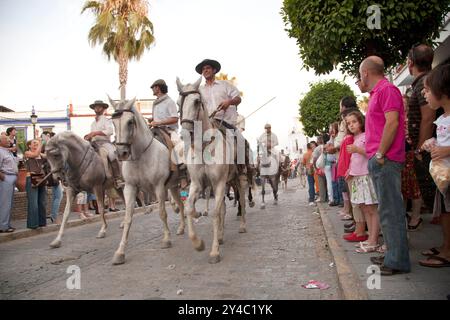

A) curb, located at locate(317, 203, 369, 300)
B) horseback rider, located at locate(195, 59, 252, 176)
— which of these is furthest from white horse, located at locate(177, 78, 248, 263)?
curb, located at locate(317, 203, 369, 300)

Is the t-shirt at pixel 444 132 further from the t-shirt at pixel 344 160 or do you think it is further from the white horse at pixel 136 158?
the white horse at pixel 136 158

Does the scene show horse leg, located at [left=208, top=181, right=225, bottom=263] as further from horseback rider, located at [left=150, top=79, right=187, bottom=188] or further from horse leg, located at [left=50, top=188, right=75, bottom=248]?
horse leg, located at [left=50, top=188, right=75, bottom=248]

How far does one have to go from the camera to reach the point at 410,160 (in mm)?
6465

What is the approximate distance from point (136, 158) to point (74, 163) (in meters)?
2.52

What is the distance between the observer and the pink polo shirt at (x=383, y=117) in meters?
4.08

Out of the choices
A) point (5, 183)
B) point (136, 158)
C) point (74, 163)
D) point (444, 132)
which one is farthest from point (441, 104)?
point (5, 183)

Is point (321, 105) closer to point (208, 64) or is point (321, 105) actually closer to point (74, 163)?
point (208, 64)

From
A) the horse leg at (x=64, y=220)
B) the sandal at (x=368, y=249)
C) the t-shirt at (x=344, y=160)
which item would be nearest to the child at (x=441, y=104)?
the sandal at (x=368, y=249)

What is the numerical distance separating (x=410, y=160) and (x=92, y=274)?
538 centimetres

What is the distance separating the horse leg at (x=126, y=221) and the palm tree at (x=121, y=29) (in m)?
14.9

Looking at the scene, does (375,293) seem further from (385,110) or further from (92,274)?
(92,274)

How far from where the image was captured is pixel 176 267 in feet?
17.3

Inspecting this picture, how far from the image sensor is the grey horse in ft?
25.7

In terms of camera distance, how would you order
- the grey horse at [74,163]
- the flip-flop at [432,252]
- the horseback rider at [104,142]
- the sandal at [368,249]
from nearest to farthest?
the flip-flop at [432,252] < the sandal at [368,249] < the grey horse at [74,163] < the horseback rider at [104,142]
